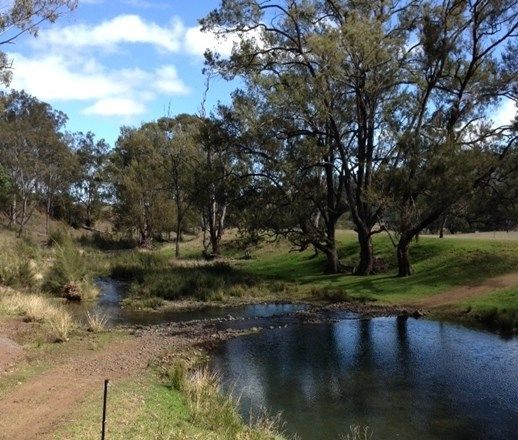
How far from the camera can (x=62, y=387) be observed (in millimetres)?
11398

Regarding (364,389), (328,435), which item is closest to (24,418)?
(328,435)

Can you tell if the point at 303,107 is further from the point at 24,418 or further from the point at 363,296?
the point at 24,418

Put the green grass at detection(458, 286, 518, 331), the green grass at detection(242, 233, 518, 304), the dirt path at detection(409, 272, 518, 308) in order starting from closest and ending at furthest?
the green grass at detection(458, 286, 518, 331) → the dirt path at detection(409, 272, 518, 308) → the green grass at detection(242, 233, 518, 304)

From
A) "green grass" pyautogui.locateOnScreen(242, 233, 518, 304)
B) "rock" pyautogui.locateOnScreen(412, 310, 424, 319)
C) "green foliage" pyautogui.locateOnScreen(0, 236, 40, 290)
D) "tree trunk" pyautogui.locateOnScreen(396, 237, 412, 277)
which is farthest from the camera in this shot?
"tree trunk" pyautogui.locateOnScreen(396, 237, 412, 277)

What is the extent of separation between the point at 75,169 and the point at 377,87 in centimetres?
4969

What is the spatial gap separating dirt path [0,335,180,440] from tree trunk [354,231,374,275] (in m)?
18.8

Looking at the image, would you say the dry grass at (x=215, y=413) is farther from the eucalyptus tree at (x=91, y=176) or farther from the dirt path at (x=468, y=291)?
the eucalyptus tree at (x=91, y=176)

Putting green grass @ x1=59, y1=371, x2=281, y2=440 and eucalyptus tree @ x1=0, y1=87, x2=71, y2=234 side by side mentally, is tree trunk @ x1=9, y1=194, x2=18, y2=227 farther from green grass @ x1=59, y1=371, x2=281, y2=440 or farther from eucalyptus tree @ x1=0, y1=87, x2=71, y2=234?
green grass @ x1=59, y1=371, x2=281, y2=440

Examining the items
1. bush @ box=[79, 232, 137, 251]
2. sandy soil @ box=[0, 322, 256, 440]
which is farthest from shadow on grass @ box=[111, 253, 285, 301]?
bush @ box=[79, 232, 137, 251]

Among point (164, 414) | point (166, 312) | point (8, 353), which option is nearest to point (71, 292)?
point (166, 312)

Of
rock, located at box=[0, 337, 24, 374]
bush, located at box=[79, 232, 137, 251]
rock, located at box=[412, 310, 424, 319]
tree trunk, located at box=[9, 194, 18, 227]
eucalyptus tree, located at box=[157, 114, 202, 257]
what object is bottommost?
rock, located at box=[412, 310, 424, 319]

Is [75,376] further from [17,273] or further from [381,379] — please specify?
[17,273]

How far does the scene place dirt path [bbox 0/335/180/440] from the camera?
8.98 metres

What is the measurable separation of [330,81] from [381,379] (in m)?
20.3
